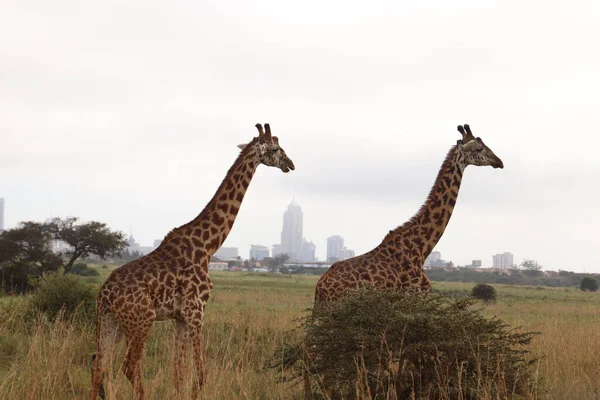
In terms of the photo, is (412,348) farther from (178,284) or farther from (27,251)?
(27,251)

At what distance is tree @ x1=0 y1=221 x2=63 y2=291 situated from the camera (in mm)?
34281

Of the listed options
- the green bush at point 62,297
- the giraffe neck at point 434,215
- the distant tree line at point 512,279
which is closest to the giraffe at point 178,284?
the giraffe neck at point 434,215

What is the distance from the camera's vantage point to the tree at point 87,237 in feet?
133

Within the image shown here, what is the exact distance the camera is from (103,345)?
22.8 feet

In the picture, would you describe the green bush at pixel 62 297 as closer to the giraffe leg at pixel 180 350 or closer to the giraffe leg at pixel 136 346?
the giraffe leg at pixel 180 350

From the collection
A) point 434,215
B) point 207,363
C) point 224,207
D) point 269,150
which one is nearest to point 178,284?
point 224,207

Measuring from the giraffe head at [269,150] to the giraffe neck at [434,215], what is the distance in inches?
77.5

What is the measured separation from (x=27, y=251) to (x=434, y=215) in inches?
1289

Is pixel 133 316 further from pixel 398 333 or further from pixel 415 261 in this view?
pixel 415 261

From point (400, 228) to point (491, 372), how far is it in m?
2.62

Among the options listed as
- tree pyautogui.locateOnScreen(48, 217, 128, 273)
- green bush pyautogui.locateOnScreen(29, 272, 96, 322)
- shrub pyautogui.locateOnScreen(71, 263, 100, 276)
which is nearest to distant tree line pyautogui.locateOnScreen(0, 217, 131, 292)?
tree pyautogui.locateOnScreen(48, 217, 128, 273)

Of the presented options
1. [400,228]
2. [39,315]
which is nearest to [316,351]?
[400,228]

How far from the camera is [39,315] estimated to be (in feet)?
46.2

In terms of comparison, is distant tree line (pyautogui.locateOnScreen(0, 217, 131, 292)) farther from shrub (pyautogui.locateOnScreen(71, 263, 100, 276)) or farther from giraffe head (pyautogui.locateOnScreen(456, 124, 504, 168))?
giraffe head (pyautogui.locateOnScreen(456, 124, 504, 168))
